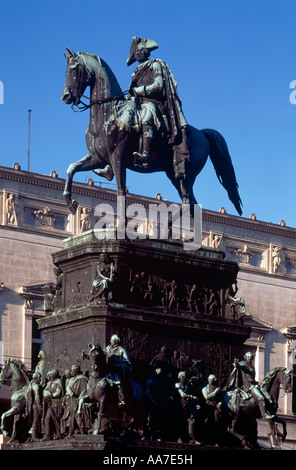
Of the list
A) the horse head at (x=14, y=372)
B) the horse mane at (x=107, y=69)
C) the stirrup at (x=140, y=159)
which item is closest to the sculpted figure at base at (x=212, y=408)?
the horse head at (x=14, y=372)

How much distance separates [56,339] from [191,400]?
3.00 metres

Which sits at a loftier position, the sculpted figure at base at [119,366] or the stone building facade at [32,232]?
the stone building facade at [32,232]

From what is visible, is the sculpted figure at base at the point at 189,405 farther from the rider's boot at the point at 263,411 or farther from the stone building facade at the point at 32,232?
the stone building facade at the point at 32,232

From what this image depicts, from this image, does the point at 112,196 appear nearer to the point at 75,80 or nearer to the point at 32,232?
the point at 32,232

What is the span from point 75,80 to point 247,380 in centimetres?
701

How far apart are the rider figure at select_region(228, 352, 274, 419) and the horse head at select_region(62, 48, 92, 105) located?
248 inches

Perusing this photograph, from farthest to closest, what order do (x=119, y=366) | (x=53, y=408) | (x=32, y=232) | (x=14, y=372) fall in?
(x=32, y=232) < (x=14, y=372) < (x=53, y=408) < (x=119, y=366)

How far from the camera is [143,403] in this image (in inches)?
1032

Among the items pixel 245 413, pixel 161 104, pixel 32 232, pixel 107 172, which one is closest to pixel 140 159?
pixel 107 172

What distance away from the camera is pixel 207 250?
28203 mm

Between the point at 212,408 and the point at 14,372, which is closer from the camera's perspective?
the point at 212,408

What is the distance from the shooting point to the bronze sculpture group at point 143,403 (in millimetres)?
25578

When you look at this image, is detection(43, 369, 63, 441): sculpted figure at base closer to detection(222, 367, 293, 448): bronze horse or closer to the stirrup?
detection(222, 367, 293, 448): bronze horse
